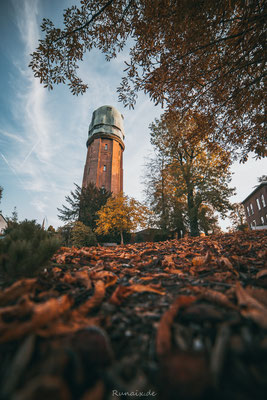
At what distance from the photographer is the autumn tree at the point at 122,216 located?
511 inches

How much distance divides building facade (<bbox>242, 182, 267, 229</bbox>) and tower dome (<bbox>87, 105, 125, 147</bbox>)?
24372 millimetres

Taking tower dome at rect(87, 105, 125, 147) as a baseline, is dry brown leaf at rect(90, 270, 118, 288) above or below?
below

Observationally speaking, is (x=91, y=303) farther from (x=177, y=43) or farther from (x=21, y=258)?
(x=177, y=43)

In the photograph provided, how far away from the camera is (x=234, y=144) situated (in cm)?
507

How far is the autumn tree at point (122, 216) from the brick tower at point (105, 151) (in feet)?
41.6

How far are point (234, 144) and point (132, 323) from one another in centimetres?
568

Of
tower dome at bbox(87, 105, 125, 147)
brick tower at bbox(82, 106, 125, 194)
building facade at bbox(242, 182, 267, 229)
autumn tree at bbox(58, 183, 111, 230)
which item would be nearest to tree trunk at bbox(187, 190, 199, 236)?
autumn tree at bbox(58, 183, 111, 230)

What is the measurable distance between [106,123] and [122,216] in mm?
22238

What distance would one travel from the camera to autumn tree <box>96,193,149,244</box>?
511 inches

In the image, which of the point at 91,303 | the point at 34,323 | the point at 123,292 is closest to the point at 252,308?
the point at 123,292

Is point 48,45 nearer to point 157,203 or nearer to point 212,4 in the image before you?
point 212,4

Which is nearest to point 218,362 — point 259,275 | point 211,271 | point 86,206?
point 259,275

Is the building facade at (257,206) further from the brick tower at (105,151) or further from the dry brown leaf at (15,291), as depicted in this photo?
the dry brown leaf at (15,291)

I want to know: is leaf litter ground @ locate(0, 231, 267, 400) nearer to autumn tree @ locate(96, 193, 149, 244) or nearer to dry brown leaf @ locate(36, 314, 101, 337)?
dry brown leaf @ locate(36, 314, 101, 337)
